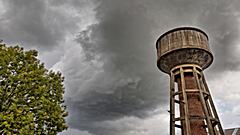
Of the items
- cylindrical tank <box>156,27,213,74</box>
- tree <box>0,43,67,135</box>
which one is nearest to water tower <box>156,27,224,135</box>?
cylindrical tank <box>156,27,213,74</box>

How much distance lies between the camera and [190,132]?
55.0 ft

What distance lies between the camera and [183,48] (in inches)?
711

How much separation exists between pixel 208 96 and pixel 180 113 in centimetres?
239

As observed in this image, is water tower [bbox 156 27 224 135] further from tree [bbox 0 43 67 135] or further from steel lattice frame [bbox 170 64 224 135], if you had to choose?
tree [bbox 0 43 67 135]

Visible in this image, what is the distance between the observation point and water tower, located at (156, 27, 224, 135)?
17.3 meters

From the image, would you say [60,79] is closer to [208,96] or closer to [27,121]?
[27,121]

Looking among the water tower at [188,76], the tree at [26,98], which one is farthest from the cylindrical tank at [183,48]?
the tree at [26,98]

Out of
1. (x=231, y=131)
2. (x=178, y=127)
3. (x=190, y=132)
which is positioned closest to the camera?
(x=190, y=132)

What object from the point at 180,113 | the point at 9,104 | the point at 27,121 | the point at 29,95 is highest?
the point at 180,113

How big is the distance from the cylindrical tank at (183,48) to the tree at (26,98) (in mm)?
9607

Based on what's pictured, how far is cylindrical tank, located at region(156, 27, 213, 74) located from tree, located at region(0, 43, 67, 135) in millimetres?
9607

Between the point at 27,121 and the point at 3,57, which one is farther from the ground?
the point at 3,57

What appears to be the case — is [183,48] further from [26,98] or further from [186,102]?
[26,98]

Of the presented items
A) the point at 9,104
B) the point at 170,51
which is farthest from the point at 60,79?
the point at 170,51
